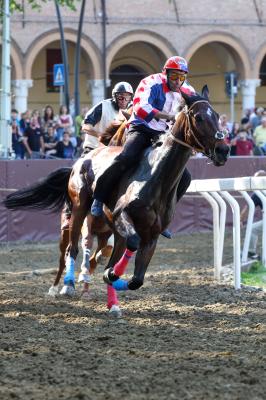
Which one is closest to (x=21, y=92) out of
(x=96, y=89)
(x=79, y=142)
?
(x=96, y=89)

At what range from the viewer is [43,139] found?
2247 cm

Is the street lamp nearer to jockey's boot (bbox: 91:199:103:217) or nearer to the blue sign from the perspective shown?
the blue sign

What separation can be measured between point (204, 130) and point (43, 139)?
14.7 metres

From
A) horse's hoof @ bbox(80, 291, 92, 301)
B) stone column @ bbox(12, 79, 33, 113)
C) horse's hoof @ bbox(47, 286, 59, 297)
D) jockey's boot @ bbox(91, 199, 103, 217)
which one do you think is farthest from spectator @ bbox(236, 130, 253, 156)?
jockey's boot @ bbox(91, 199, 103, 217)

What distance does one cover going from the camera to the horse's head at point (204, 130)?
25.6 feet

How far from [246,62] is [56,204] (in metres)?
26.8

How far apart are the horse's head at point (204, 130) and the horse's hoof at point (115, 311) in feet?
5.32

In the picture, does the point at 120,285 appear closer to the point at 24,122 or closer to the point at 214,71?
the point at 24,122

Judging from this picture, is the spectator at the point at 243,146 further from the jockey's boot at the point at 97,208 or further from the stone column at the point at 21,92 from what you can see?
the jockey's boot at the point at 97,208

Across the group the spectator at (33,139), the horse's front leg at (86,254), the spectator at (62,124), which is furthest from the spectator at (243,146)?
the horse's front leg at (86,254)

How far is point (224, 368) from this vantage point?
627 cm

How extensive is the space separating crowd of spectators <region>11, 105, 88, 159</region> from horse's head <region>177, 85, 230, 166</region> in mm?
12453

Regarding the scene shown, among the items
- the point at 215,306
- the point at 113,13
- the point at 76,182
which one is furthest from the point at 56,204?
the point at 113,13

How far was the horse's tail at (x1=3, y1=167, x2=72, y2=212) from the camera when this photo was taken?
10.8 meters
